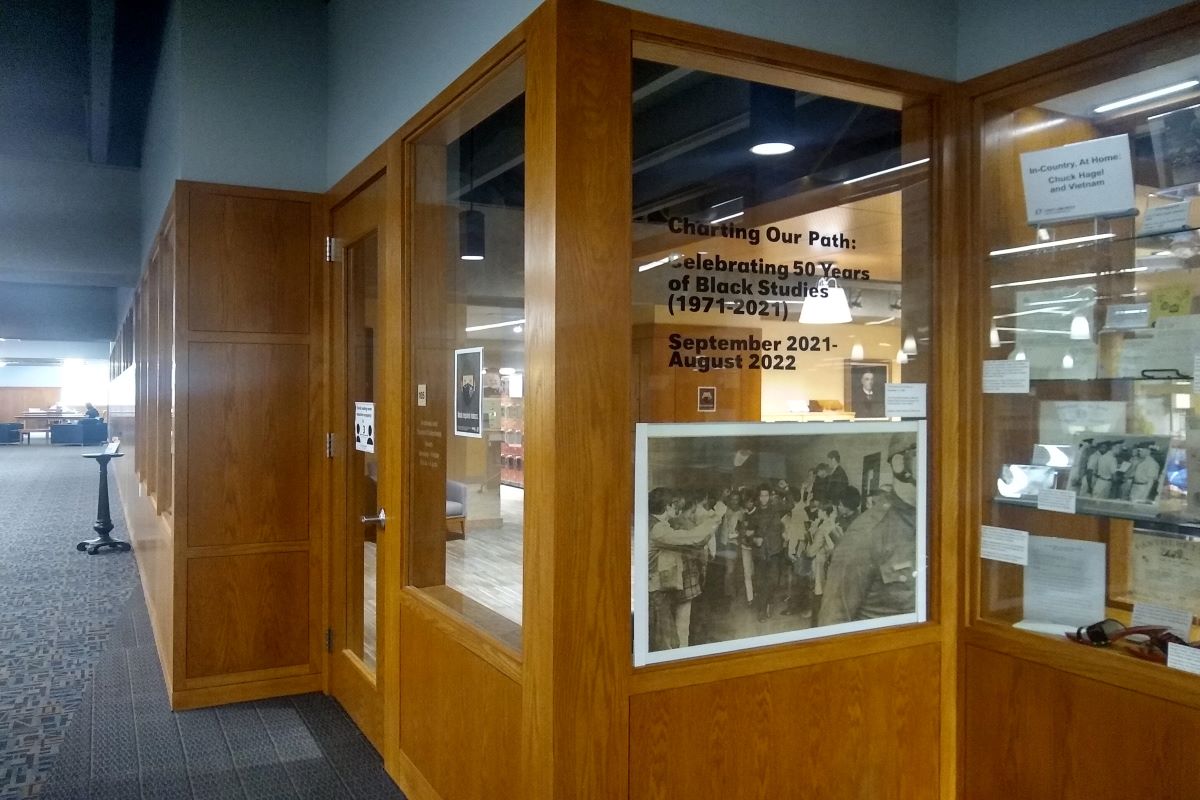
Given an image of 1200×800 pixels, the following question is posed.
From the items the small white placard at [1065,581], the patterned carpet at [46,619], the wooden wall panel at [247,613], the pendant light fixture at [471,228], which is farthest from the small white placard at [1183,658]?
the patterned carpet at [46,619]

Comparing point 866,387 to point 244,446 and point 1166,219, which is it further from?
point 244,446

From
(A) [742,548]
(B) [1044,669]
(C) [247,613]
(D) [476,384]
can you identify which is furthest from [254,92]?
(B) [1044,669]

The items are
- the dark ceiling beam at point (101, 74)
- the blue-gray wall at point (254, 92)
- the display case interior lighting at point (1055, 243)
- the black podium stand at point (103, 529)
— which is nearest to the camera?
the display case interior lighting at point (1055, 243)

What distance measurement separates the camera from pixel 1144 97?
2080 mm

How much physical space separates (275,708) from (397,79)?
278 centimetres

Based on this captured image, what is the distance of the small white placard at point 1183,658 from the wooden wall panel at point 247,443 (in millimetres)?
3430

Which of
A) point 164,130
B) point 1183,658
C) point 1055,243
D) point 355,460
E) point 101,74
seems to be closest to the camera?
point 1183,658

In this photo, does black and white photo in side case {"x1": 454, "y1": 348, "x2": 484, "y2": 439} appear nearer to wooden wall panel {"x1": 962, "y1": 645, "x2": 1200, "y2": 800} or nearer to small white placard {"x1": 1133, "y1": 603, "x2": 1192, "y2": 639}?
wooden wall panel {"x1": 962, "y1": 645, "x2": 1200, "y2": 800}

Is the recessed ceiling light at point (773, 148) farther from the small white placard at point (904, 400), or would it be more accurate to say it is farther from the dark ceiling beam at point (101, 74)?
the dark ceiling beam at point (101, 74)

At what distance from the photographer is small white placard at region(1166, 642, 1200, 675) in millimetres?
1955

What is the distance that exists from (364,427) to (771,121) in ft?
6.77

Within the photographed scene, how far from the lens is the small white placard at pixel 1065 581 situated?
2242 mm

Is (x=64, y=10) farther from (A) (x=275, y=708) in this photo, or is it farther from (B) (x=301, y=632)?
(A) (x=275, y=708)

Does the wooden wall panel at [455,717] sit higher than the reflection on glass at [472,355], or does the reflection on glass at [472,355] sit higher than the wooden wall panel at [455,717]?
the reflection on glass at [472,355]
